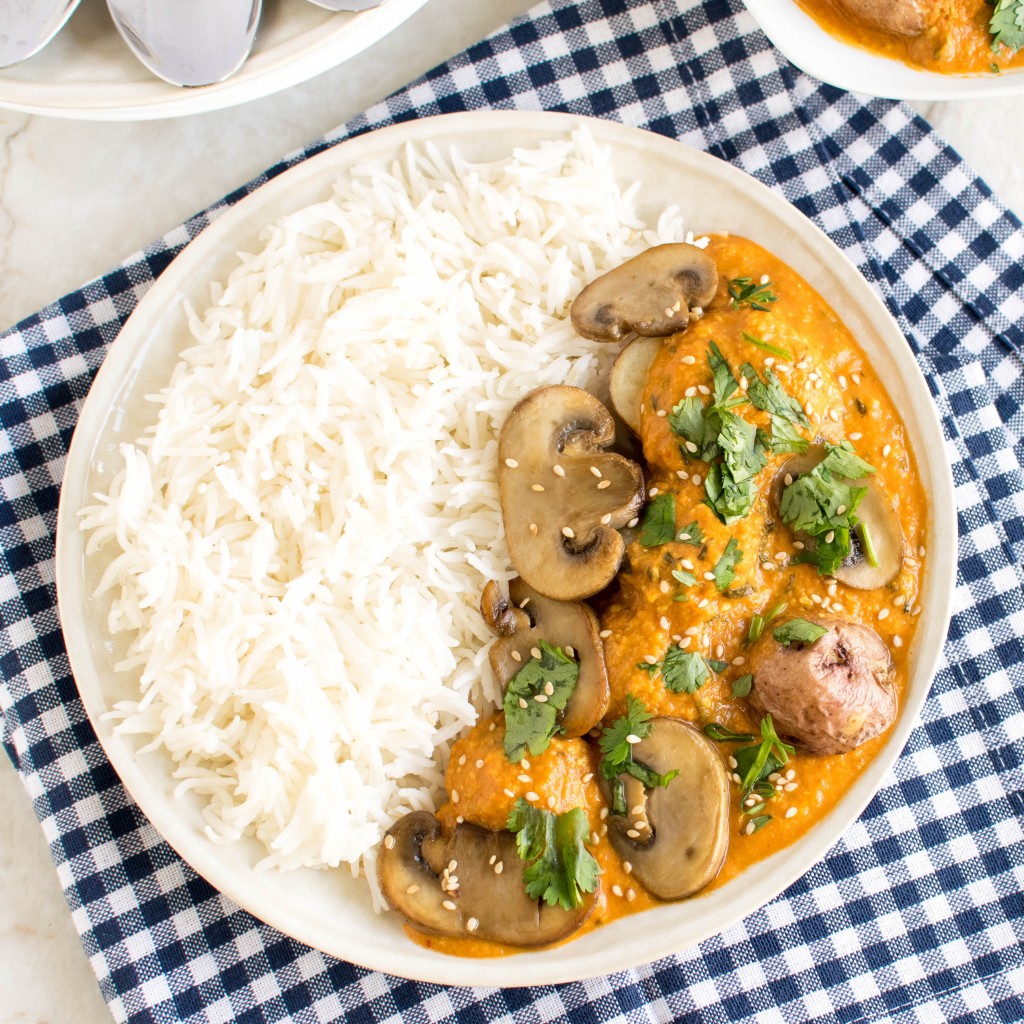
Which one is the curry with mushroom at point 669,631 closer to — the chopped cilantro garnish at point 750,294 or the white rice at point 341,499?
the chopped cilantro garnish at point 750,294

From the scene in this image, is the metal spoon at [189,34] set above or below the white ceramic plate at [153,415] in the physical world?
above

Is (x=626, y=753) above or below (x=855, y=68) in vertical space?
below

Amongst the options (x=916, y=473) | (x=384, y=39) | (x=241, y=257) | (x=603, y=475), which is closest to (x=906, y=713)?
(x=916, y=473)

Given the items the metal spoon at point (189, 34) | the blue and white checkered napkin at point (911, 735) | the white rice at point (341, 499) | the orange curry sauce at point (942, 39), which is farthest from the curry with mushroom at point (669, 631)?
the metal spoon at point (189, 34)

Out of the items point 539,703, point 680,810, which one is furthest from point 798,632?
point 539,703

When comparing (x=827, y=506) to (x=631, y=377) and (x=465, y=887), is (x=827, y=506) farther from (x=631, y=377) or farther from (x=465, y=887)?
(x=465, y=887)

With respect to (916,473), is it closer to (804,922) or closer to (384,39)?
(804,922)

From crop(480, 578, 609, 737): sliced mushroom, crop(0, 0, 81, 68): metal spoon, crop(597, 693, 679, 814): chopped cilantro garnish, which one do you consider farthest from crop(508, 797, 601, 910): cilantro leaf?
crop(0, 0, 81, 68): metal spoon
